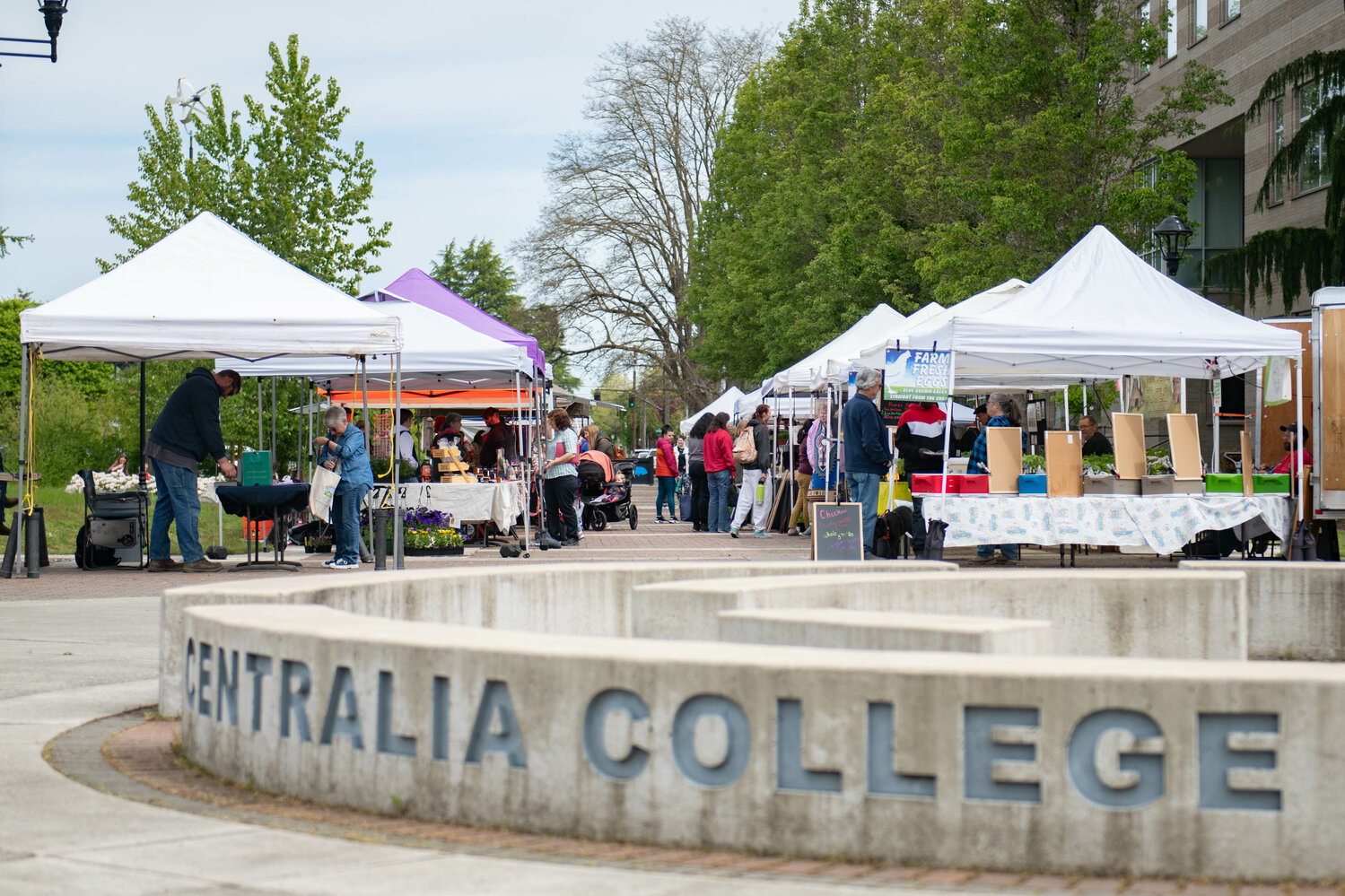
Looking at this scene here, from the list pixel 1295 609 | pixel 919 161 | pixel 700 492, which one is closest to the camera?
pixel 1295 609

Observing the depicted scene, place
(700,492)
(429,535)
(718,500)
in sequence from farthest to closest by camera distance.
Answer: (700,492) < (718,500) < (429,535)

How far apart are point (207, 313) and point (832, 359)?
897cm

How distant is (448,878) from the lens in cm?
420

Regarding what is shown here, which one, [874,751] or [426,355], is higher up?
[426,355]

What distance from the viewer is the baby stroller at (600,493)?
25.0m

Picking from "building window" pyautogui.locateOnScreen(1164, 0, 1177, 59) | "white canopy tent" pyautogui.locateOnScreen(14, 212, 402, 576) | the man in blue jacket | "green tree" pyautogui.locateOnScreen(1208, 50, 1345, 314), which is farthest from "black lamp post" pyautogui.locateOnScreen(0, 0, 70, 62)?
"building window" pyautogui.locateOnScreen(1164, 0, 1177, 59)

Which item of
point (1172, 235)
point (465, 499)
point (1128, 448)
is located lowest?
point (465, 499)

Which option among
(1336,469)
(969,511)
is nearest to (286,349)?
(969,511)

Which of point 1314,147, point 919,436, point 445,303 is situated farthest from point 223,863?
point 1314,147

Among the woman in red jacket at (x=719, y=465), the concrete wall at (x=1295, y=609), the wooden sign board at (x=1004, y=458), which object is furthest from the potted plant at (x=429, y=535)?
the concrete wall at (x=1295, y=609)

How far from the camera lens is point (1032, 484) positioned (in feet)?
50.3

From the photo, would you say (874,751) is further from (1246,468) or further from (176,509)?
(176,509)

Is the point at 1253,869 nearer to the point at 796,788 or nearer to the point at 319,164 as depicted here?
the point at 796,788

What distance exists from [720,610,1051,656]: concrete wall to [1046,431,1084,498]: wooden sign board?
9.15 m
